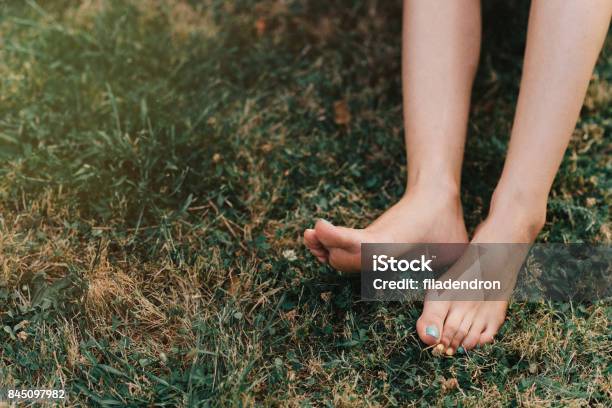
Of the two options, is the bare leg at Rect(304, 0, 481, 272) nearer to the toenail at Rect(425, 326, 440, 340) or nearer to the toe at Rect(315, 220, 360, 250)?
the toe at Rect(315, 220, 360, 250)

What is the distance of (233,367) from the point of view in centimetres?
168

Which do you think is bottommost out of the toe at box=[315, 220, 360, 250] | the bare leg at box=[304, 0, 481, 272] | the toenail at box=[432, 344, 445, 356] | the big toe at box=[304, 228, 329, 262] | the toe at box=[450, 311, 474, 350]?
the toenail at box=[432, 344, 445, 356]

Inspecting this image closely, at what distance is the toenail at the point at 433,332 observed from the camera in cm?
174

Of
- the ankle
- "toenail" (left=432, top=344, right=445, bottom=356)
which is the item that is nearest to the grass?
"toenail" (left=432, top=344, right=445, bottom=356)

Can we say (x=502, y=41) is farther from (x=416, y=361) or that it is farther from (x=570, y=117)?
(x=416, y=361)

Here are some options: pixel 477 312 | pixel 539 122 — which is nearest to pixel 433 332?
pixel 477 312

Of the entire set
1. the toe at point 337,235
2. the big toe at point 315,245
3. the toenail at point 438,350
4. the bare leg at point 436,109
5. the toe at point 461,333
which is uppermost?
the bare leg at point 436,109

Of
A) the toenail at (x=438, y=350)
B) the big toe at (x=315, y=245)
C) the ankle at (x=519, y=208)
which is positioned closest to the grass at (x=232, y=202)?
the toenail at (x=438, y=350)

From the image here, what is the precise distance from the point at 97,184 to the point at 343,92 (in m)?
0.94

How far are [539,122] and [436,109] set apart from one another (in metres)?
0.27

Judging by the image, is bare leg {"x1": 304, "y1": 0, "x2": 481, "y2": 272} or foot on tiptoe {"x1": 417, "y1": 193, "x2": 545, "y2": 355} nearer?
foot on tiptoe {"x1": 417, "y1": 193, "x2": 545, "y2": 355}

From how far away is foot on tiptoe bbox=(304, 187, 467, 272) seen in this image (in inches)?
67.4

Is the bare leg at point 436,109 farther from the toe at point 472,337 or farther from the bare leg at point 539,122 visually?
the toe at point 472,337

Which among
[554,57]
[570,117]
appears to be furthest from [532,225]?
[554,57]
